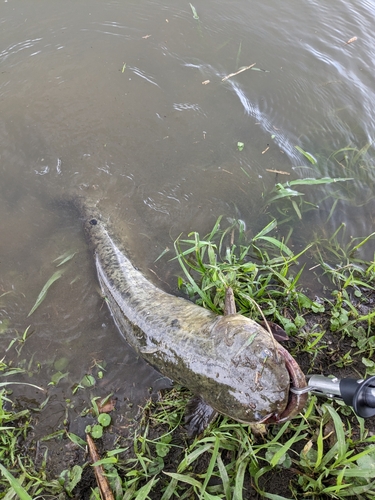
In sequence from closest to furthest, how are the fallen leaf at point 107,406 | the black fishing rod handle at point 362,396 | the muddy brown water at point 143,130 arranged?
the black fishing rod handle at point 362,396, the fallen leaf at point 107,406, the muddy brown water at point 143,130

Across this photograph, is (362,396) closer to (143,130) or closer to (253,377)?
(253,377)

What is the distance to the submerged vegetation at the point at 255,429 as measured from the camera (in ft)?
7.74

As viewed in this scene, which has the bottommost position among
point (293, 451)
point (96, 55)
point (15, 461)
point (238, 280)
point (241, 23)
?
point (15, 461)

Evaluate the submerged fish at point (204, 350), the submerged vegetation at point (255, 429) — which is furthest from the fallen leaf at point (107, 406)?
the submerged fish at point (204, 350)

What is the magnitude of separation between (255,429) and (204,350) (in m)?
0.66

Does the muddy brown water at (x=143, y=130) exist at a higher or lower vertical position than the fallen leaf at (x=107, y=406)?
higher

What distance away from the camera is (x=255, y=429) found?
2506 mm

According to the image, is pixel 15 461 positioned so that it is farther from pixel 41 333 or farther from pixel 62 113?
pixel 62 113

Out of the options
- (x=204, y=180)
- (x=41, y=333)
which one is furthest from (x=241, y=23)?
(x=41, y=333)

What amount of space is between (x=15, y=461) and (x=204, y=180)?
10.4 feet

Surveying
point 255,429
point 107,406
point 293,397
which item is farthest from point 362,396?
point 107,406

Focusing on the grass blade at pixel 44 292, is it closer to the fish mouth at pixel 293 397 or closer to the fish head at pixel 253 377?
the fish head at pixel 253 377

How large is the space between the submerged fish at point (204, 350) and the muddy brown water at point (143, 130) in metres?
0.29

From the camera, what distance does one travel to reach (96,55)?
203 inches
